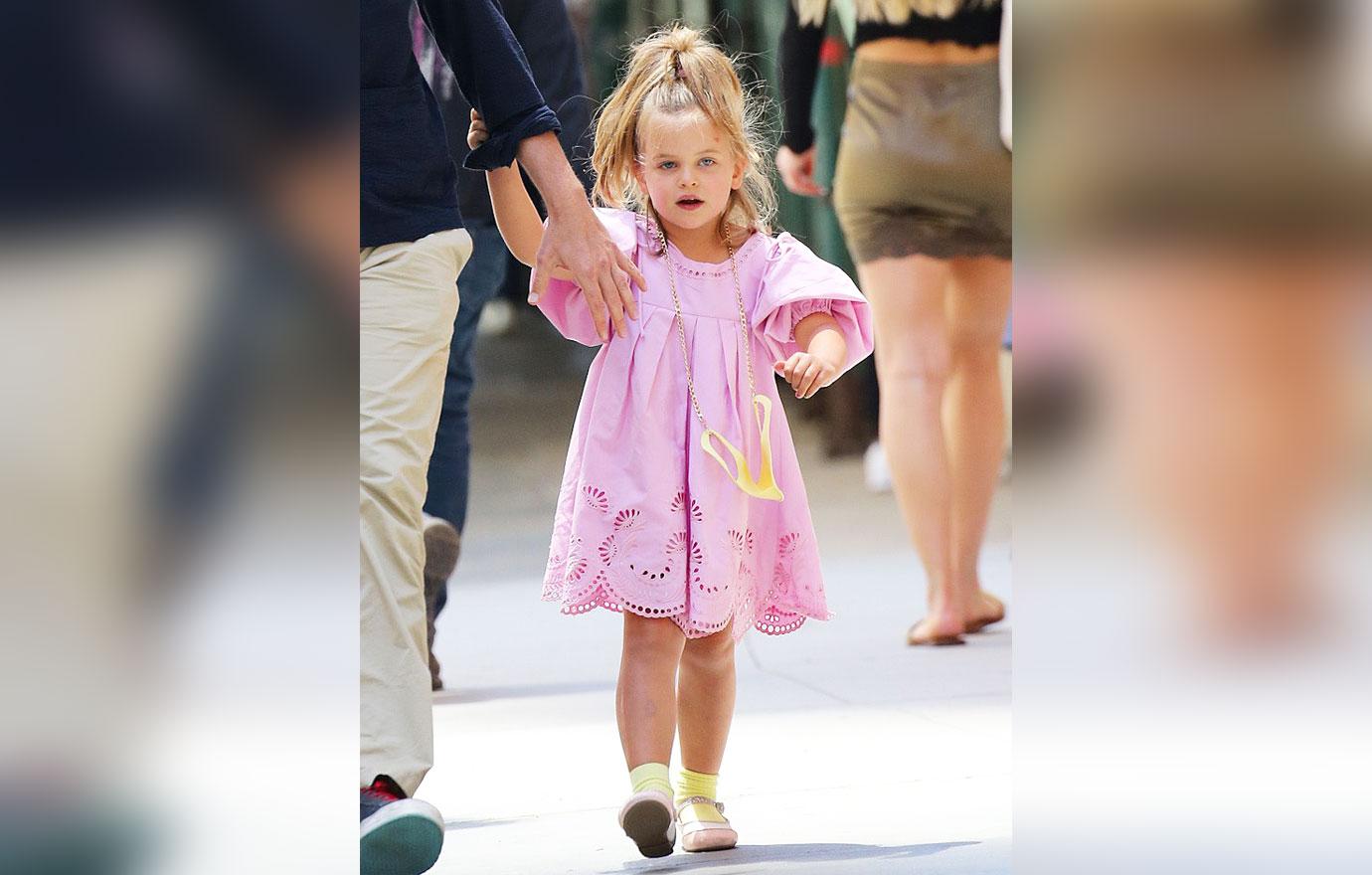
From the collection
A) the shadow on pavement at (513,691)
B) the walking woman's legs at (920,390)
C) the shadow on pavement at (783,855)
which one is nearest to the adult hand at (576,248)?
the shadow on pavement at (783,855)

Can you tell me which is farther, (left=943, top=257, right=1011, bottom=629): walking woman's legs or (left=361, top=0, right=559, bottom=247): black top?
(left=943, top=257, right=1011, bottom=629): walking woman's legs

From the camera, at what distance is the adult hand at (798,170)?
473 cm

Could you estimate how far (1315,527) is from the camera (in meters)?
A: 1.48

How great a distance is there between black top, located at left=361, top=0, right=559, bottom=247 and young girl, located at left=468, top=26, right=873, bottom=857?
11.0 inches

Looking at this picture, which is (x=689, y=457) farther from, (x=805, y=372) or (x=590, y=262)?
(x=590, y=262)

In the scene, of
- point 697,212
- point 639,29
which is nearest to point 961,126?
point 639,29

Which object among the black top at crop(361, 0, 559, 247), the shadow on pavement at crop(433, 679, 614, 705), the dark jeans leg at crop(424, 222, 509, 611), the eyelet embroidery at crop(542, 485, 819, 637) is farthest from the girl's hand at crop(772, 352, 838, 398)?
the shadow on pavement at crop(433, 679, 614, 705)

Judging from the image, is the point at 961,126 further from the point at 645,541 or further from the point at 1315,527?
the point at 1315,527

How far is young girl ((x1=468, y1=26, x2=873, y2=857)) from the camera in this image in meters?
2.63

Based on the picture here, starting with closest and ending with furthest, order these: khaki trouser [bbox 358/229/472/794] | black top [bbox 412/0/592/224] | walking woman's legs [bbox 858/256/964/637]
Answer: khaki trouser [bbox 358/229/472/794] < black top [bbox 412/0/592/224] < walking woman's legs [bbox 858/256/964/637]

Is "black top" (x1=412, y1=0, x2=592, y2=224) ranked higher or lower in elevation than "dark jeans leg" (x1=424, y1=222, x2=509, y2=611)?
higher

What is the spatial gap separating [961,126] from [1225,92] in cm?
325

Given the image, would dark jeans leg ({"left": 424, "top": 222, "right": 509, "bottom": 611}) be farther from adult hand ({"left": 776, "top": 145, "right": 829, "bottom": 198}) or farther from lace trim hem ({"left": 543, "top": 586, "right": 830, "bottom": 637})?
lace trim hem ({"left": 543, "top": 586, "right": 830, "bottom": 637})

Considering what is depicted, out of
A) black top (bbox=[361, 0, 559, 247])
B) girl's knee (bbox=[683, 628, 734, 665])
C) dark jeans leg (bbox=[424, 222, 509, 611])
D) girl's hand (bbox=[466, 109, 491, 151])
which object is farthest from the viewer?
dark jeans leg (bbox=[424, 222, 509, 611])
